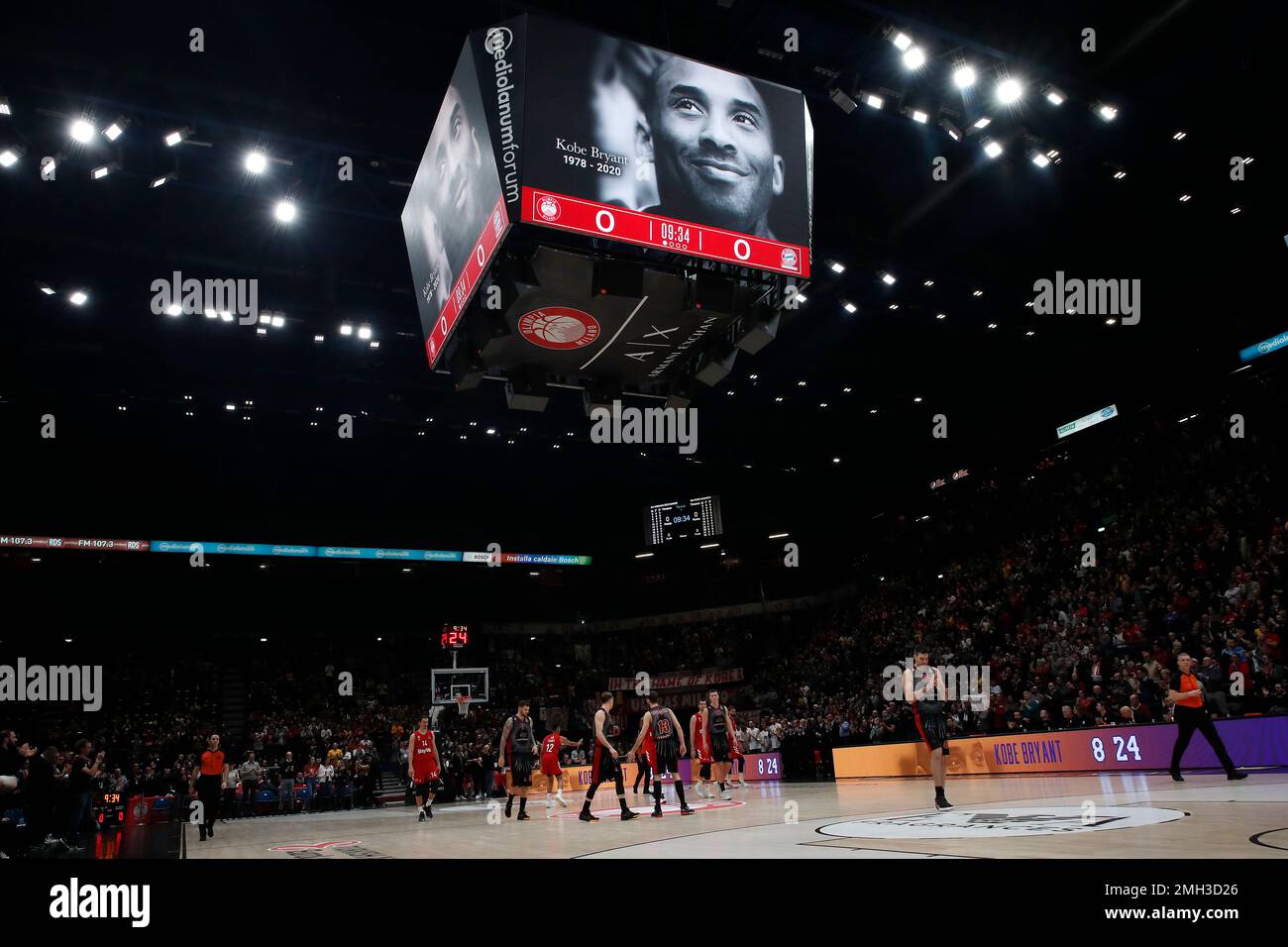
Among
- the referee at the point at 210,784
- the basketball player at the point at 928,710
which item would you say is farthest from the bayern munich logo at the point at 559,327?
the referee at the point at 210,784

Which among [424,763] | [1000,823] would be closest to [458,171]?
[1000,823]

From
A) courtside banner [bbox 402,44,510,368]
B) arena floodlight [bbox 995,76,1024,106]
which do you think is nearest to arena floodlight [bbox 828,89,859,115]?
arena floodlight [bbox 995,76,1024,106]

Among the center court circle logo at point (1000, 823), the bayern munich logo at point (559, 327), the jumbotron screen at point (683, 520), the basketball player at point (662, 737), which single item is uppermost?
the bayern munich logo at point (559, 327)

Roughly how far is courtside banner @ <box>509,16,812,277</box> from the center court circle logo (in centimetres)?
458

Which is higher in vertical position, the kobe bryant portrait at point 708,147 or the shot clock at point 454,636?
the kobe bryant portrait at point 708,147

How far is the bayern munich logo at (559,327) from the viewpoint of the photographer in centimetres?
708

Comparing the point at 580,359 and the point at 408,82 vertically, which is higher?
the point at 408,82

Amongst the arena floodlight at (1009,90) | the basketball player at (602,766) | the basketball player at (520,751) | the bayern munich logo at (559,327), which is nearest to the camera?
the bayern munich logo at (559,327)

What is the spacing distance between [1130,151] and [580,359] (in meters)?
10.9

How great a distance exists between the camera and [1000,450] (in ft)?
89.6

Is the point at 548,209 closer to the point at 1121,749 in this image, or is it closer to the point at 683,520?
the point at 1121,749

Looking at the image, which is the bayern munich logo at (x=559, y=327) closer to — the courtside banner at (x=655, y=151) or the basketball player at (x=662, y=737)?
the courtside banner at (x=655, y=151)
